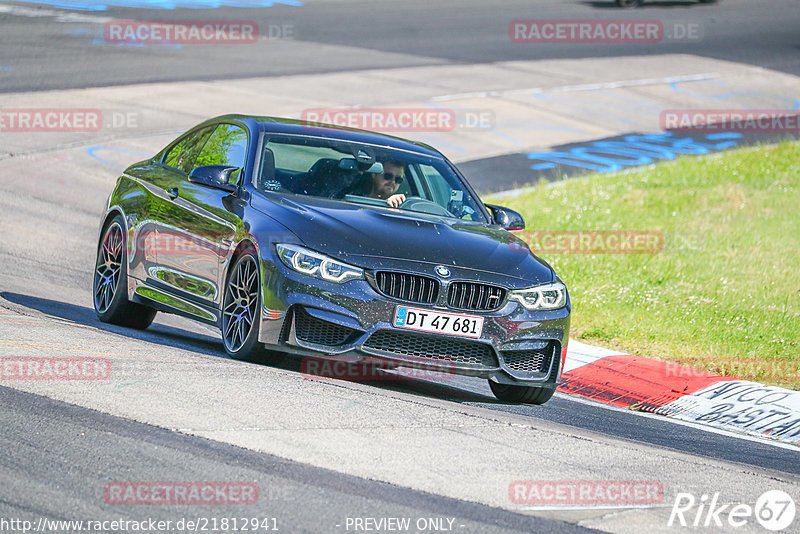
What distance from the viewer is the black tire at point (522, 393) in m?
8.51

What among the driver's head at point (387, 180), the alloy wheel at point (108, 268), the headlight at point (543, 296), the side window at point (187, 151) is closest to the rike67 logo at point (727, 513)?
the headlight at point (543, 296)

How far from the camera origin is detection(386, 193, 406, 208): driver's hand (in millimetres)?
8906

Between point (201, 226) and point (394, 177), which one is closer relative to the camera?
point (201, 226)

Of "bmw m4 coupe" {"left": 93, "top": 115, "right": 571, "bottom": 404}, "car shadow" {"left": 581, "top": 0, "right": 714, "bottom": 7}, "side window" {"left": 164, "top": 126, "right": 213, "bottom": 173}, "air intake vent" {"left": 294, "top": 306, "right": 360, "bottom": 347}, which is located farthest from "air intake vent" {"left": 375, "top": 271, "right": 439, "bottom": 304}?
"car shadow" {"left": 581, "top": 0, "right": 714, "bottom": 7}

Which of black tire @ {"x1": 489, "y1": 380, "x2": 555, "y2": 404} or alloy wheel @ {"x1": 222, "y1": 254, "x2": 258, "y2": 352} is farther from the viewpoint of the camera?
black tire @ {"x1": 489, "y1": 380, "x2": 555, "y2": 404}

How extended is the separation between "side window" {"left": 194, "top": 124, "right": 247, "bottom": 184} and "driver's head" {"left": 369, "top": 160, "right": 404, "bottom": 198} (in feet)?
3.06

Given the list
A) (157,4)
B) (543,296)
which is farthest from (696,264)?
(157,4)

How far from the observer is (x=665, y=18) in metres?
38.9

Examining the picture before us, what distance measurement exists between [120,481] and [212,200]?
12.2 feet

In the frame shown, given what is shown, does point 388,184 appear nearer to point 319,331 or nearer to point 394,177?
point 394,177

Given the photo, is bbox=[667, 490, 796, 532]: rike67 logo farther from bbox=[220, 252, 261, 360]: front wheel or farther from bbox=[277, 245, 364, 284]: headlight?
bbox=[220, 252, 261, 360]: front wheel

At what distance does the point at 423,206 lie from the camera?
9.05 metres

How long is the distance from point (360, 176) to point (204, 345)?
1.71m

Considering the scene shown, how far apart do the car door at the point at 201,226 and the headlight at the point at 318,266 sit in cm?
64
